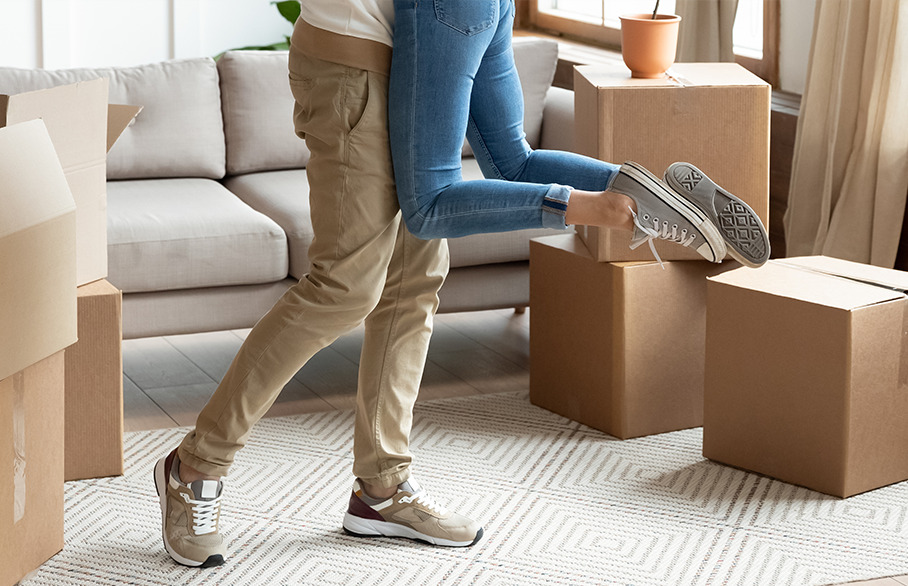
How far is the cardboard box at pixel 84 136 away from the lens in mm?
1932

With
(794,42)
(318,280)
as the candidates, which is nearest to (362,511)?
(318,280)

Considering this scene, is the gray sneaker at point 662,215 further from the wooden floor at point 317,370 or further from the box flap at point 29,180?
the wooden floor at point 317,370

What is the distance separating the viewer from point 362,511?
1989mm

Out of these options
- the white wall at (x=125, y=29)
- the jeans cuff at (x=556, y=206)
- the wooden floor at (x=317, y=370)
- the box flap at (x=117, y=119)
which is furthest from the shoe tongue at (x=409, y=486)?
the white wall at (x=125, y=29)

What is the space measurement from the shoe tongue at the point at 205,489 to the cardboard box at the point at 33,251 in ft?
0.98

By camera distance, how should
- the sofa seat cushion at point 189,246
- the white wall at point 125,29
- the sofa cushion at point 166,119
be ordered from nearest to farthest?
the sofa seat cushion at point 189,246 < the sofa cushion at point 166,119 < the white wall at point 125,29

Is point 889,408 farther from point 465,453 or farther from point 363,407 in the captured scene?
point 363,407

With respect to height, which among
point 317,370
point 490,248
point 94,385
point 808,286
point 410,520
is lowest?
point 317,370

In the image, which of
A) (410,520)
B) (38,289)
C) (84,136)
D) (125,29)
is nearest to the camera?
(38,289)

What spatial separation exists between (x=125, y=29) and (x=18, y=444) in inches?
128

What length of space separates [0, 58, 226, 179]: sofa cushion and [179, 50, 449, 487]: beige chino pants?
54.0 inches

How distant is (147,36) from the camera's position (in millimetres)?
4688

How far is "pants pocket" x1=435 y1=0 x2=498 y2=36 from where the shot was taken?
1.59 m

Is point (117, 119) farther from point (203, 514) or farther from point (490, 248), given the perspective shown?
point (490, 248)
